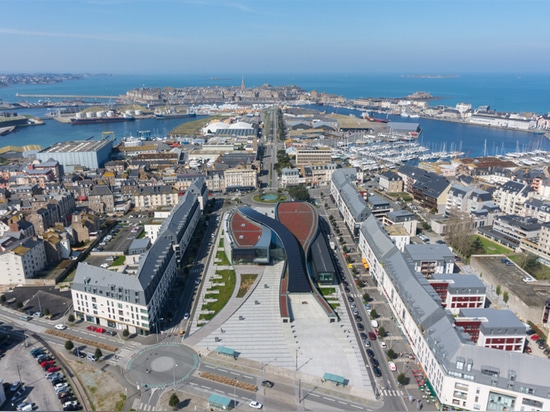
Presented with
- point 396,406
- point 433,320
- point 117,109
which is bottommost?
point 396,406

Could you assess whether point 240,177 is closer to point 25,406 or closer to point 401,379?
point 401,379

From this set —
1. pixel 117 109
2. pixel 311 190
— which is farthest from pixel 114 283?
pixel 117 109

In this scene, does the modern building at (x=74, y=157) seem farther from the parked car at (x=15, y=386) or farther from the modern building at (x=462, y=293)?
the modern building at (x=462, y=293)

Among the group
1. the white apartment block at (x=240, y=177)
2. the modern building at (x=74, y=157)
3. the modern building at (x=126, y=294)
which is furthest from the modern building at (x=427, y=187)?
the modern building at (x=74, y=157)

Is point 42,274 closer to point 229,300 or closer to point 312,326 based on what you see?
point 229,300

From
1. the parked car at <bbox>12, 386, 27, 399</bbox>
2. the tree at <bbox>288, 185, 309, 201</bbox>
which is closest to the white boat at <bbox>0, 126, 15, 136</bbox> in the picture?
the tree at <bbox>288, 185, 309, 201</bbox>

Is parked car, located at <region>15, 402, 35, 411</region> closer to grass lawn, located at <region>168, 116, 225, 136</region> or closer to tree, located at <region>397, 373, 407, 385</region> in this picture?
tree, located at <region>397, 373, 407, 385</region>
